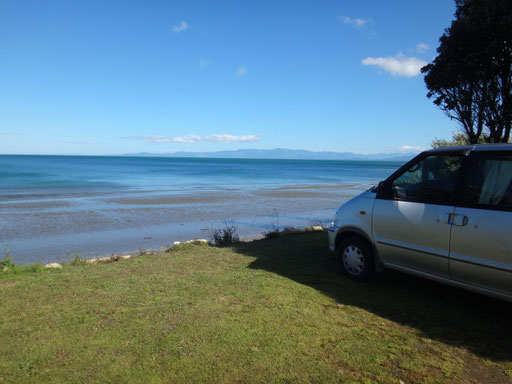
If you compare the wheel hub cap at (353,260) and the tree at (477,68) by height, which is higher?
the tree at (477,68)

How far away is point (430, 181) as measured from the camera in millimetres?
4844

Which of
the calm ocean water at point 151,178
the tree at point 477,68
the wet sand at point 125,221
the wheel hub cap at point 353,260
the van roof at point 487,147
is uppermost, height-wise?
the tree at point 477,68

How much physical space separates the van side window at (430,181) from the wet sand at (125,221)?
283 inches

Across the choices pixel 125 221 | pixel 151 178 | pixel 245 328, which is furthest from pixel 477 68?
pixel 151 178

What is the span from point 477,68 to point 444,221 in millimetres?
Result: 7988

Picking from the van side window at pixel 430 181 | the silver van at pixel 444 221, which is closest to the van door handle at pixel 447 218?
the silver van at pixel 444 221

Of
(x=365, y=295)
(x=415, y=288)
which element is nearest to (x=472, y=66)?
(x=415, y=288)

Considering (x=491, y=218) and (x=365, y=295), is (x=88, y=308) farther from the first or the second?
(x=491, y=218)

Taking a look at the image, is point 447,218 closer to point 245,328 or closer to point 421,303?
point 421,303

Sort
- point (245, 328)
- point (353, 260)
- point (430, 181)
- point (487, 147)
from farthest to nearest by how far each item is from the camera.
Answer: point (353, 260)
point (430, 181)
point (487, 147)
point (245, 328)

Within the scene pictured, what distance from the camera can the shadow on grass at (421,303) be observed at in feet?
13.1

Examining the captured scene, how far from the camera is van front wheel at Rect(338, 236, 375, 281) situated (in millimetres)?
5523

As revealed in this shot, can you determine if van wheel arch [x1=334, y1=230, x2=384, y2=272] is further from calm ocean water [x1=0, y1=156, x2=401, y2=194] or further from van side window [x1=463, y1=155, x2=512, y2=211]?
calm ocean water [x1=0, y1=156, x2=401, y2=194]

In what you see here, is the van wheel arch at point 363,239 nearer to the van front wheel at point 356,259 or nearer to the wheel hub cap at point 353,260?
the van front wheel at point 356,259
